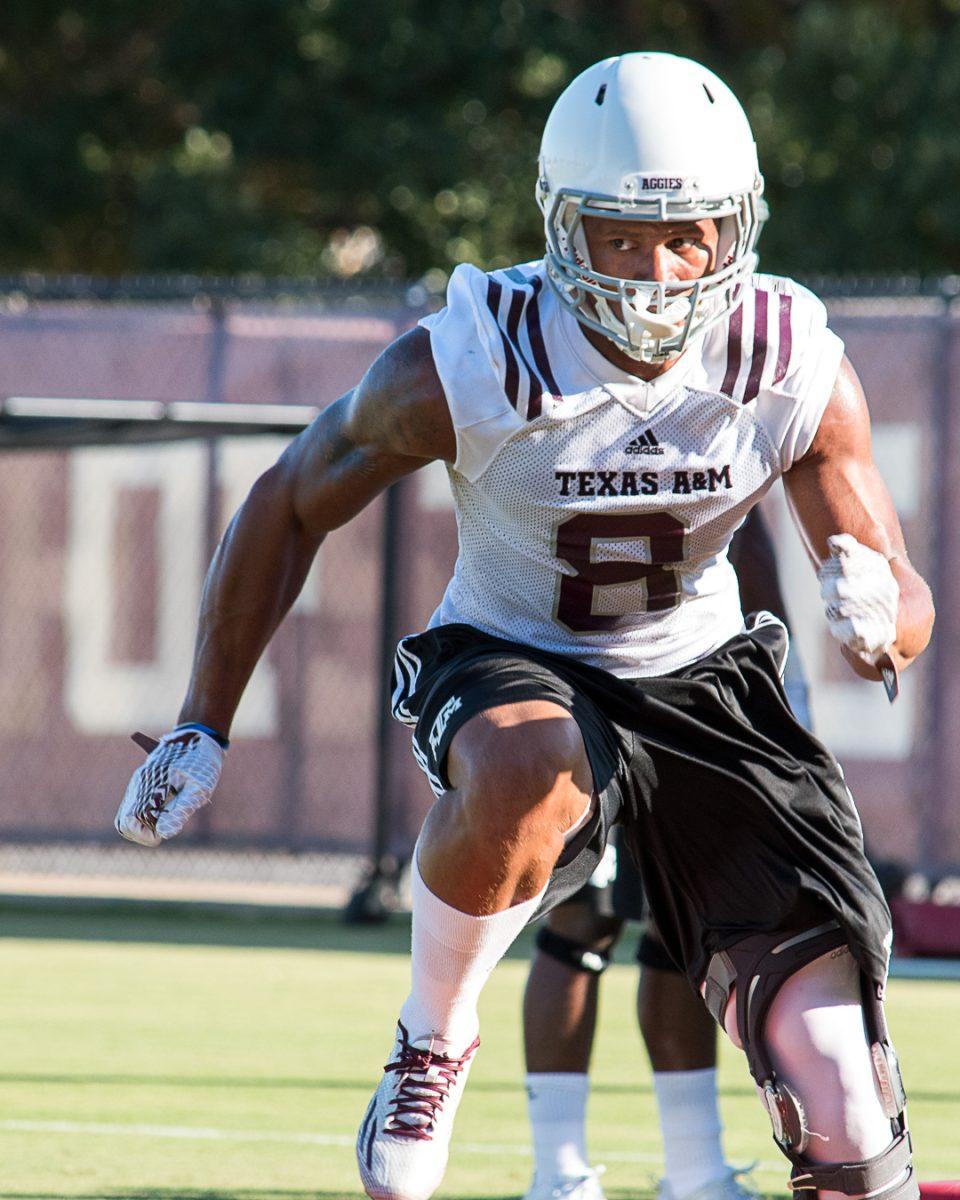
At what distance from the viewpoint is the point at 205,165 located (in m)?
19.9

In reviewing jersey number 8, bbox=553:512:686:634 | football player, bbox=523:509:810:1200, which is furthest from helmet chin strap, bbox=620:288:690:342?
football player, bbox=523:509:810:1200

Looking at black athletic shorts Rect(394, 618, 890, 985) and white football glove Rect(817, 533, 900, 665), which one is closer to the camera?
white football glove Rect(817, 533, 900, 665)

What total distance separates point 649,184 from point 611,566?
67cm

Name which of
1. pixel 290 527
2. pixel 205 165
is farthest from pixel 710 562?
pixel 205 165

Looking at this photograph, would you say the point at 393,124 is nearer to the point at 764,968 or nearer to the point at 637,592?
the point at 637,592

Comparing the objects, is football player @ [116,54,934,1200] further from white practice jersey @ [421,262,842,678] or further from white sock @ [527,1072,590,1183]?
white sock @ [527,1072,590,1183]

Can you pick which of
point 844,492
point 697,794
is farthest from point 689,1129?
point 844,492

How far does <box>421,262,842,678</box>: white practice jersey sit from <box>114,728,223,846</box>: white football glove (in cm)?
59

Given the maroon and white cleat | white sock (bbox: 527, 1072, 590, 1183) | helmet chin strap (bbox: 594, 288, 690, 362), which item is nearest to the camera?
the maroon and white cleat

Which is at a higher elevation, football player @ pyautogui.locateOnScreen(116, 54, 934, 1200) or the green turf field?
football player @ pyautogui.locateOnScreen(116, 54, 934, 1200)

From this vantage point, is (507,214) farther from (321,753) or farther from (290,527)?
(290,527)

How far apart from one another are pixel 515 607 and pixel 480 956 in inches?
26.3

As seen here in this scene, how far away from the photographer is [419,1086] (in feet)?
11.5

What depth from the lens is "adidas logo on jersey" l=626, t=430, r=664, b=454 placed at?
11.9 ft
